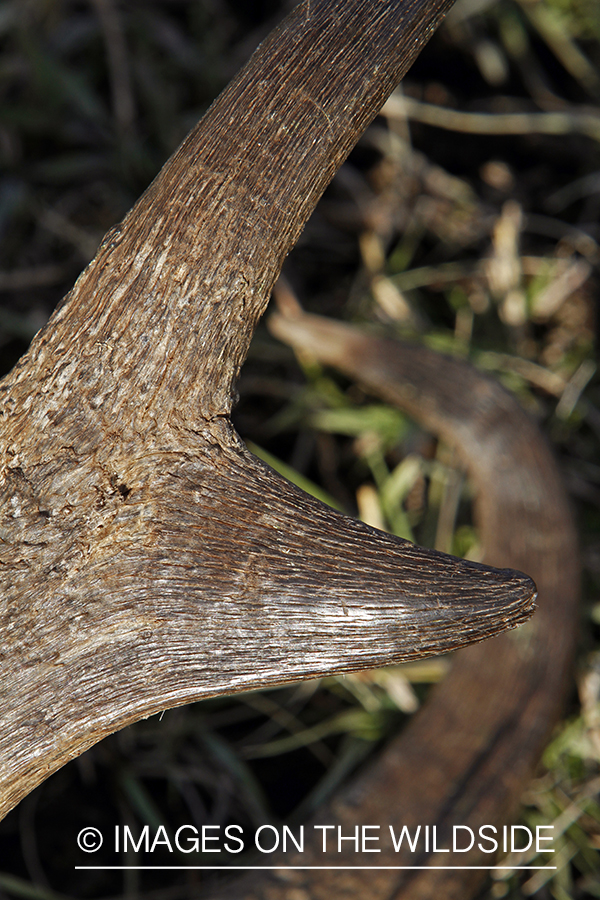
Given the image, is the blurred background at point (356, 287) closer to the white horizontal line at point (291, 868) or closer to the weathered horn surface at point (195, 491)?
the white horizontal line at point (291, 868)

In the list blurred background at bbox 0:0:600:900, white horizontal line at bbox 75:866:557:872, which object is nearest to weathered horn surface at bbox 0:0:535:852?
white horizontal line at bbox 75:866:557:872

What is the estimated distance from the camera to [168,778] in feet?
6.00

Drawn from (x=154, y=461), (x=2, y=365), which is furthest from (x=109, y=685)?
(x=2, y=365)

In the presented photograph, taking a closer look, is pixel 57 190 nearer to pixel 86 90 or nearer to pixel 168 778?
pixel 86 90

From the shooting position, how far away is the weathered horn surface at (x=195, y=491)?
66cm

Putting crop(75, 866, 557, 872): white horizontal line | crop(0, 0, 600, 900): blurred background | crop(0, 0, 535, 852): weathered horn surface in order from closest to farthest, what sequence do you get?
1. crop(0, 0, 535, 852): weathered horn surface
2. crop(75, 866, 557, 872): white horizontal line
3. crop(0, 0, 600, 900): blurred background

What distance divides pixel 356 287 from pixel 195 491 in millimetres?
1788

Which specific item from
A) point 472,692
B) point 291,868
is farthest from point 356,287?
point 291,868

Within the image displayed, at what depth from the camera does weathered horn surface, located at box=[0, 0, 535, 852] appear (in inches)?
26.2

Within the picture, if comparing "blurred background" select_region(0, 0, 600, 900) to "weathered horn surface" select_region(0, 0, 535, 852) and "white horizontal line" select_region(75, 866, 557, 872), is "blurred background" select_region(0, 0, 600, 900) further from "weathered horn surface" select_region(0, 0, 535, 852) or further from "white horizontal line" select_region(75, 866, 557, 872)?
"weathered horn surface" select_region(0, 0, 535, 852)

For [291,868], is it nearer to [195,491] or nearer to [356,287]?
[195,491]

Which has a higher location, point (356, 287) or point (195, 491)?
point (356, 287)

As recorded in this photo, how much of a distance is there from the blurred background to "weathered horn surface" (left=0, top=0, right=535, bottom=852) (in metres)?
1.23

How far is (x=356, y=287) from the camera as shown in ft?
7.77
